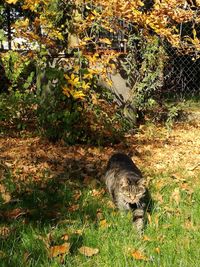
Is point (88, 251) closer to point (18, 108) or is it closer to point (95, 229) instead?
point (95, 229)

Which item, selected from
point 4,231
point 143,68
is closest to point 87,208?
point 4,231

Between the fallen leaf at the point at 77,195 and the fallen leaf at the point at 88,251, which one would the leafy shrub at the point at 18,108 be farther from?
the fallen leaf at the point at 88,251

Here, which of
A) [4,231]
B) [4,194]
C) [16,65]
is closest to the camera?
[4,231]

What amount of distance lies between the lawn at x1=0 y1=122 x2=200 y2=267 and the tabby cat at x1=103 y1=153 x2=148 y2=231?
0.09m

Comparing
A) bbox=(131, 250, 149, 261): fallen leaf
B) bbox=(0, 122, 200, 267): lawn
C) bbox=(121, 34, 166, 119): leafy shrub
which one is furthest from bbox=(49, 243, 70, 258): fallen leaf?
bbox=(121, 34, 166, 119): leafy shrub

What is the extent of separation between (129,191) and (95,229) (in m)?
0.47

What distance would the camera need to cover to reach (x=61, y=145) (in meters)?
6.30

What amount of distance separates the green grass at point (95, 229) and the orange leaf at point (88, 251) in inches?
1.1

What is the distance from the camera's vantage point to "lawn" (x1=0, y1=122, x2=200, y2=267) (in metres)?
3.24

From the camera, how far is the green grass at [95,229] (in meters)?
3.18

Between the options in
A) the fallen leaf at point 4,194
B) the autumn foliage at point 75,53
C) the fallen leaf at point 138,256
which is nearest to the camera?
the fallen leaf at point 138,256

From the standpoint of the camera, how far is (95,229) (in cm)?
369

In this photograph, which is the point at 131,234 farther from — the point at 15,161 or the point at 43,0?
the point at 43,0

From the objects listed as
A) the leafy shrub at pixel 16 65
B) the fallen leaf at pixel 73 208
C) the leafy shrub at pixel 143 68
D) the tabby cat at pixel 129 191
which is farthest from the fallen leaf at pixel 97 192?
the leafy shrub at pixel 143 68
